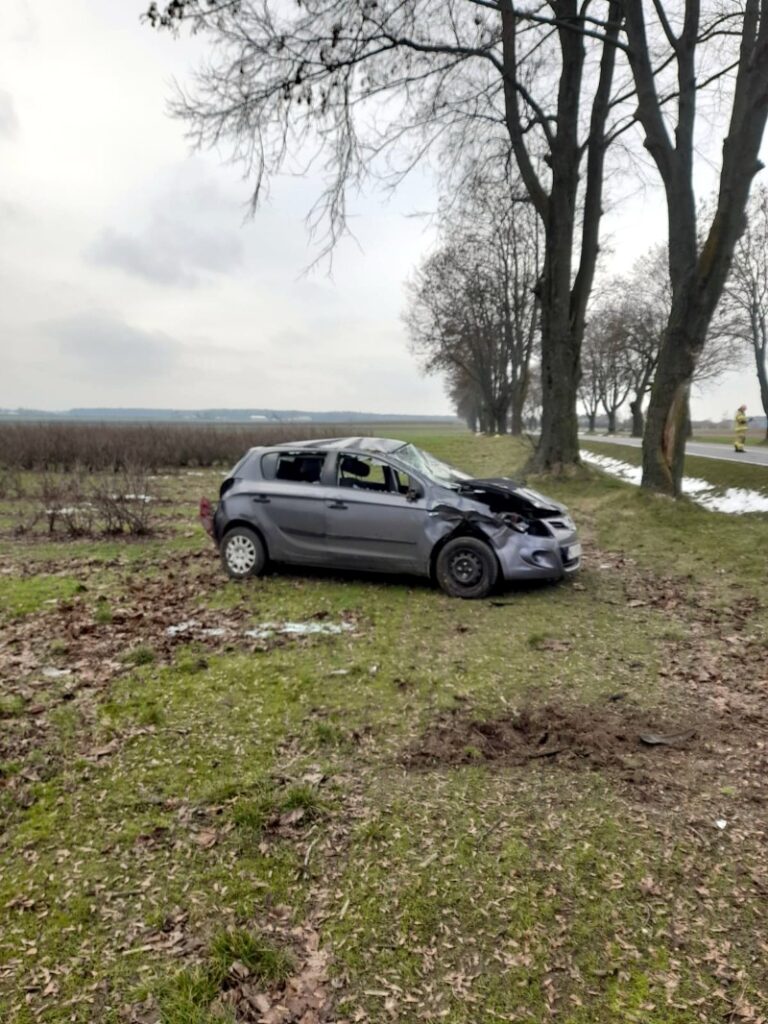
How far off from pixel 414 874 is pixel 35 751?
8.57 feet

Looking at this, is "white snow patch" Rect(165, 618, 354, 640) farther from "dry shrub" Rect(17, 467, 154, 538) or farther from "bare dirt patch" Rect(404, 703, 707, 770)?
"dry shrub" Rect(17, 467, 154, 538)

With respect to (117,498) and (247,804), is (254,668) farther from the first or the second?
(117,498)

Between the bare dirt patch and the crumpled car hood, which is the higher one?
the crumpled car hood

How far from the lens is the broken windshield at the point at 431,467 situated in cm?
801

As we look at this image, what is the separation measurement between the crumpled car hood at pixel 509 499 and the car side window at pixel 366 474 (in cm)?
86

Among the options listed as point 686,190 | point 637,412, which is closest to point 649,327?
point 637,412

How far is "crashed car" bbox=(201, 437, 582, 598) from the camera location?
7.47 m

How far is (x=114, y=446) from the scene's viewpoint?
24688 mm

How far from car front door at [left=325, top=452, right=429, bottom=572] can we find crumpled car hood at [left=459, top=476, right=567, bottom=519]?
27.6 inches

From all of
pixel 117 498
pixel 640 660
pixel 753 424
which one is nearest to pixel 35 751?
pixel 640 660

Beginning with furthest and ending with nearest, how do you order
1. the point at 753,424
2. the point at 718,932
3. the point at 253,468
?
the point at 753,424, the point at 253,468, the point at 718,932

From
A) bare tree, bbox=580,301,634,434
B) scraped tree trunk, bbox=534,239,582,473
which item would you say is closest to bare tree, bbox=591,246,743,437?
bare tree, bbox=580,301,634,434

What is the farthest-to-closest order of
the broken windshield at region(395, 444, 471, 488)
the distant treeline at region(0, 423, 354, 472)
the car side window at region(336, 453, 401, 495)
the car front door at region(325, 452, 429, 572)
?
1. the distant treeline at region(0, 423, 354, 472)
2. the broken windshield at region(395, 444, 471, 488)
3. the car side window at region(336, 453, 401, 495)
4. the car front door at region(325, 452, 429, 572)

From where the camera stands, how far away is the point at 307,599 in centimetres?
769
